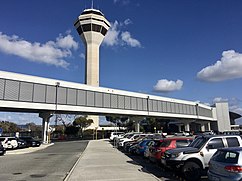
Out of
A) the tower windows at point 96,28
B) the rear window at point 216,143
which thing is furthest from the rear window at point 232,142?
the tower windows at point 96,28

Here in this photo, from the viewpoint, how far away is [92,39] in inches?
3492

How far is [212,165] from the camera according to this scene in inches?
304

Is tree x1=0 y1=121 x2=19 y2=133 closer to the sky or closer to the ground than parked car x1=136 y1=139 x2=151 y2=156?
closer to the sky

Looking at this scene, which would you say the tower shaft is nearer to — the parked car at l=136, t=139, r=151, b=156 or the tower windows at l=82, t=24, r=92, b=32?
the tower windows at l=82, t=24, r=92, b=32

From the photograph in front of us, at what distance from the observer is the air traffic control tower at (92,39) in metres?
87.9

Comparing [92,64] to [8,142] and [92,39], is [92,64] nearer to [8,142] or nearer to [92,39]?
[92,39]

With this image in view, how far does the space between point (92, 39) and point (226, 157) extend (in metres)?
84.5

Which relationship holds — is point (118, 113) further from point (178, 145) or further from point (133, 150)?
point (178, 145)

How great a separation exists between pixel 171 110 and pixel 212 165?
6392cm

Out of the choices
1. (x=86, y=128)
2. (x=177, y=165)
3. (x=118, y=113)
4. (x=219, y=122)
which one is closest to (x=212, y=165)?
(x=177, y=165)

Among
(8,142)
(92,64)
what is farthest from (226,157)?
(92,64)

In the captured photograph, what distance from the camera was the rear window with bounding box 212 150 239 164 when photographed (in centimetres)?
700

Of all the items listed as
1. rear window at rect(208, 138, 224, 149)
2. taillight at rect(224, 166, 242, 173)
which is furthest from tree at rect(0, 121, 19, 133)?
taillight at rect(224, 166, 242, 173)

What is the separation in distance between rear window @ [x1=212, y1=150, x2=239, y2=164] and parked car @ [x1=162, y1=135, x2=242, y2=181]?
260 cm
